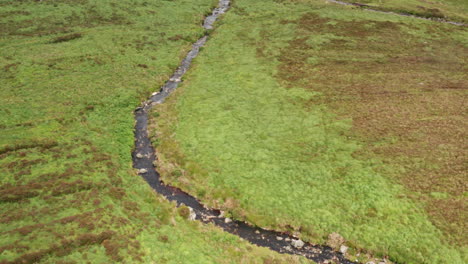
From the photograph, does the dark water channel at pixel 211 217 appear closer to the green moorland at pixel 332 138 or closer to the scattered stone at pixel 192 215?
the scattered stone at pixel 192 215

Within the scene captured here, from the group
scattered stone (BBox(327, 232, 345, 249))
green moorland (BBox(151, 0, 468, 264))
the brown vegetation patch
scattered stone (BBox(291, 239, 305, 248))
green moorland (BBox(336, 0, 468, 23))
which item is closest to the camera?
scattered stone (BBox(327, 232, 345, 249))

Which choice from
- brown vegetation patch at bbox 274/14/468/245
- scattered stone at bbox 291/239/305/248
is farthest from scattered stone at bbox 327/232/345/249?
brown vegetation patch at bbox 274/14/468/245

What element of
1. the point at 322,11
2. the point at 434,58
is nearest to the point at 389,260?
the point at 434,58

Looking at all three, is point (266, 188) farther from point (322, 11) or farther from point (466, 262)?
point (322, 11)

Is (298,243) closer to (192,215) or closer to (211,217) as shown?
(211,217)

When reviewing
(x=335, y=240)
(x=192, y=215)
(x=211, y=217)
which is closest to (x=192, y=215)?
(x=192, y=215)

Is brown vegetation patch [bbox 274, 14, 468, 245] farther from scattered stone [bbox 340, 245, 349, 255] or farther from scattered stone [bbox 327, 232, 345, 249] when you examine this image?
scattered stone [bbox 327, 232, 345, 249]
